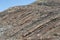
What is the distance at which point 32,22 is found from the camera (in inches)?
945

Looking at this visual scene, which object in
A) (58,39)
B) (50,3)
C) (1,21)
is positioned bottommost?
(58,39)

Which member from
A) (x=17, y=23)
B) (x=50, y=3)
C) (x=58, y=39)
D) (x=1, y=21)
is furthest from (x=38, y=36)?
(x=50, y=3)

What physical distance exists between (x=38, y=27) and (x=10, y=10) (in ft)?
30.7

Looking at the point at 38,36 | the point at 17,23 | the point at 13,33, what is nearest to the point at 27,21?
the point at 17,23

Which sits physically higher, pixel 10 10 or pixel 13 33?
pixel 10 10

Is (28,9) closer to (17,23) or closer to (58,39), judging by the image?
(17,23)

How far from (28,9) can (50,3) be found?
10.2 ft

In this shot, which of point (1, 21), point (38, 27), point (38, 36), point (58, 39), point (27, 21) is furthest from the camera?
point (1, 21)

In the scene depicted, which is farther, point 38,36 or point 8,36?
point 8,36

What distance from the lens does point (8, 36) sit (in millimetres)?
22422

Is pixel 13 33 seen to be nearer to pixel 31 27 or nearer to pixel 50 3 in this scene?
pixel 31 27

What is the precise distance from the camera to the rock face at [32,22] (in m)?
20.9

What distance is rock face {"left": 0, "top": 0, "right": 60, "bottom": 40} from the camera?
68.5ft

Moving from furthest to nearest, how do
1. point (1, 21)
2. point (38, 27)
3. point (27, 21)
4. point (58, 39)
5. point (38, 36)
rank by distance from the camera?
1. point (1, 21)
2. point (27, 21)
3. point (38, 27)
4. point (38, 36)
5. point (58, 39)
